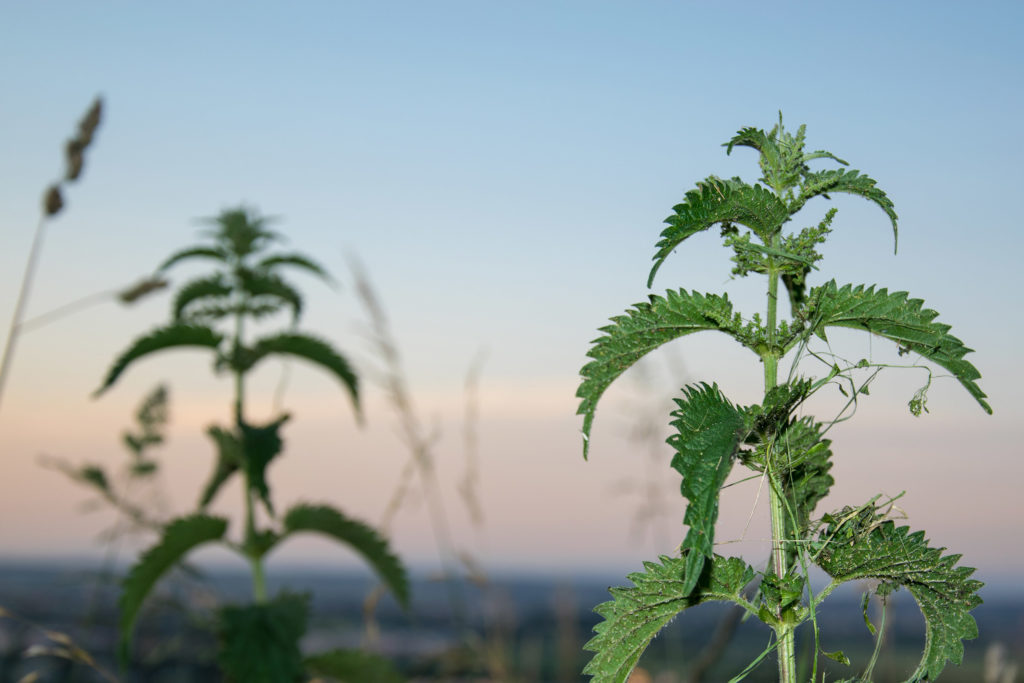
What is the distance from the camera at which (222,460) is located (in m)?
4.06

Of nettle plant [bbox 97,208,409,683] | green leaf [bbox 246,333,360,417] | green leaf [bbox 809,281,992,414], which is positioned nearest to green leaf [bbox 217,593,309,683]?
nettle plant [bbox 97,208,409,683]

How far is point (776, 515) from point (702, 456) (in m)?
0.28

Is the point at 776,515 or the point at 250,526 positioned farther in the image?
the point at 250,526

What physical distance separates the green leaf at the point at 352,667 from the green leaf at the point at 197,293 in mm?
1583

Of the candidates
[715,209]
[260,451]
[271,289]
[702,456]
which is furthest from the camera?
[271,289]

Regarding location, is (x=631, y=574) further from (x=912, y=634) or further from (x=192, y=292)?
(x=912, y=634)

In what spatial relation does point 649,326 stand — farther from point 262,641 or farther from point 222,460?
point 222,460

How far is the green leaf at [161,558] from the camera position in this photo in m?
3.54

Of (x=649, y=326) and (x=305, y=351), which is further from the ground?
(x=305, y=351)

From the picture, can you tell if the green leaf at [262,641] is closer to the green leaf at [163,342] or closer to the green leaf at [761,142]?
the green leaf at [163,342]

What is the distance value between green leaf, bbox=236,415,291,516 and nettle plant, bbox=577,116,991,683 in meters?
2.20

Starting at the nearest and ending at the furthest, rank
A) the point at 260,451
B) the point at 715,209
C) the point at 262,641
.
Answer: the point at 715,209, the point at 260,451, the point at 262,641

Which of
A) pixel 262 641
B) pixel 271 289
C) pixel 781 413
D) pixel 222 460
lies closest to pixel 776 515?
pixel 781 413

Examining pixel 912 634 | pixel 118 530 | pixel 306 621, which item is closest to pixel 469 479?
pixel 306 621
